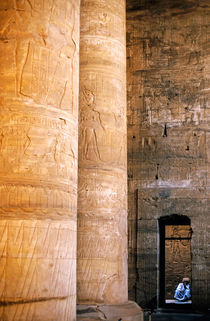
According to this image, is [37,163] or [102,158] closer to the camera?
[37,163]

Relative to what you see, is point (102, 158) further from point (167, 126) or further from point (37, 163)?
point (167, 126)

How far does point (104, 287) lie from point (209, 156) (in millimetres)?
6169

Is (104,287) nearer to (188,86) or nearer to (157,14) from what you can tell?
(188,86)

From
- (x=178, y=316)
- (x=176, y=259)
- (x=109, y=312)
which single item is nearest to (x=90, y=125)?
(x=109, y=312)

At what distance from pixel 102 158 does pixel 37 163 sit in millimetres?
2757

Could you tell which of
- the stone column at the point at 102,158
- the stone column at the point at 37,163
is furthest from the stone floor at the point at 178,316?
the stone column at the point at 37,163

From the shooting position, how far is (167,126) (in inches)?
524

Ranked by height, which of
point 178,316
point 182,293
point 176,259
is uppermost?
point 176,259

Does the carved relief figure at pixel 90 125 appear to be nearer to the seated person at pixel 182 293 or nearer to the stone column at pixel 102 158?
the stone column at pixel 102 158

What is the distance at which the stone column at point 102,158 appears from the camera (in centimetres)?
789

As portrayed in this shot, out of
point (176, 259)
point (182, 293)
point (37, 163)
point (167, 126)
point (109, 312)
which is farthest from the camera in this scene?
point (176, 259)

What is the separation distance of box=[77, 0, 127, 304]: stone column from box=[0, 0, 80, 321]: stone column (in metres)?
2.06

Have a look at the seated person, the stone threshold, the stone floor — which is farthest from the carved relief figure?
the seated person

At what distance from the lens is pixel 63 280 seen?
555cm
